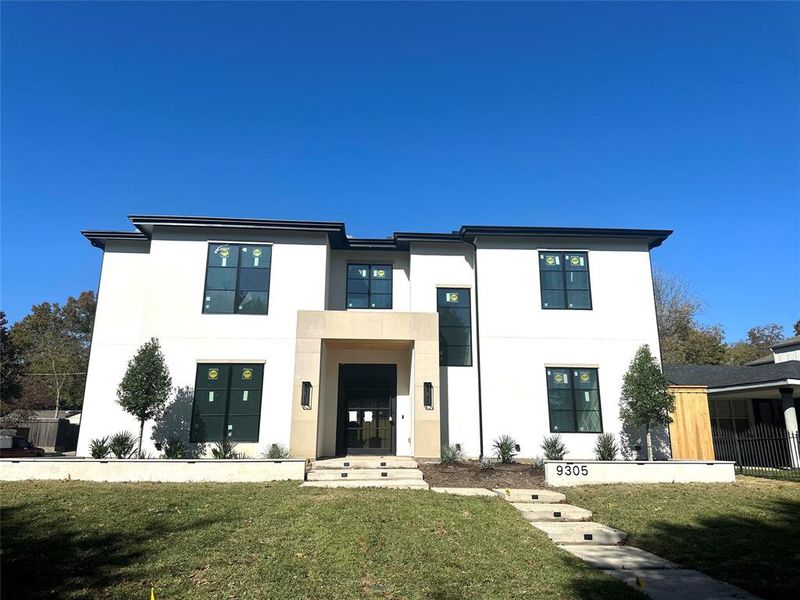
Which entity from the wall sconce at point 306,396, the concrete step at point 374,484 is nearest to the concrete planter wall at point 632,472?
the concrete step at point 374,484

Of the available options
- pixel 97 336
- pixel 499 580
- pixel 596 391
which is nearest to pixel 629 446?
pixel 596 391

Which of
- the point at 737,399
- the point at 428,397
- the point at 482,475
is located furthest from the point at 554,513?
the point at 737,399

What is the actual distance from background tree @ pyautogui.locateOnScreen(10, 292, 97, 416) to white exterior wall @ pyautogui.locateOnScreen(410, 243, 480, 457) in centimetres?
3256

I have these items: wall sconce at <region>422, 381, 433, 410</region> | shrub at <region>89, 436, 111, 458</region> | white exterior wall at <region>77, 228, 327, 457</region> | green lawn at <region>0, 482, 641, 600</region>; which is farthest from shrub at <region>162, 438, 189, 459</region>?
wall sconce at <region>422, 381, 433, 410</region>

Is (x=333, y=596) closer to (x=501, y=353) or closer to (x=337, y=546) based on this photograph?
(x=337, y=546)

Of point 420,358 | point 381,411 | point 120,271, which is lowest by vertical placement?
point 381,411

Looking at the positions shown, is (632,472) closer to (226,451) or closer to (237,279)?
(226,451)

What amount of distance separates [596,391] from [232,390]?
443 inches

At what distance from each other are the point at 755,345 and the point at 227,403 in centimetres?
5043

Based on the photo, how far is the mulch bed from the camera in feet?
38.5

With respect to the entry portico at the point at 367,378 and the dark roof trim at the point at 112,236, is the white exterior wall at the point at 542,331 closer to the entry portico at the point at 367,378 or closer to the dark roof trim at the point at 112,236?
A: the entry portico at the point at 367,378

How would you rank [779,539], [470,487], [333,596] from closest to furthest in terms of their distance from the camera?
1. [333,596]
2. [779,539]
3. [470,487]

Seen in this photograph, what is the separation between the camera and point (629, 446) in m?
15.5

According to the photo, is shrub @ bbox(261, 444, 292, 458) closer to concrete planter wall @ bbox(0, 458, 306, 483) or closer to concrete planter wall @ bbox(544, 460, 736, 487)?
concrete planter wall @ bbox(0, 458, 306, 483)
